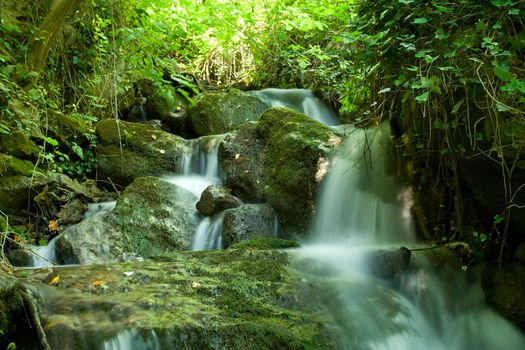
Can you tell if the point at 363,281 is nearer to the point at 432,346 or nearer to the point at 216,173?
the point at 432,346

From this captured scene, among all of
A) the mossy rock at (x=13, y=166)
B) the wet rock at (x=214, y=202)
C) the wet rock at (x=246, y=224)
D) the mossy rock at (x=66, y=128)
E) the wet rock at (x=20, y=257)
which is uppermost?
the mossy rock at (x=66, y=128)

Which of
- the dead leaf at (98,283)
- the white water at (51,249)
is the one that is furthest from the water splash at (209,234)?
the dead leaf at (98,283)

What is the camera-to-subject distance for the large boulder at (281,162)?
17.9 feet

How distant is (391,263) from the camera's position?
3908 millimetres

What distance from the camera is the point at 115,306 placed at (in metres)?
2.69

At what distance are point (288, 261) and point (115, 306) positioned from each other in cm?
157

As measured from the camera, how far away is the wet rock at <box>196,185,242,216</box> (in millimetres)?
5598

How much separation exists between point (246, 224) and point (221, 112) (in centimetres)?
358

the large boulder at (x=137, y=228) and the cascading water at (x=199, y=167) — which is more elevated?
the cascading water at (x=199, y=167)

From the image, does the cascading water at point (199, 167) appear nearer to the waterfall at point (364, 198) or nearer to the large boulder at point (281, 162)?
the large boulder at point (281, 162)

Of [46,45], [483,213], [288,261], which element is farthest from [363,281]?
[46,45]

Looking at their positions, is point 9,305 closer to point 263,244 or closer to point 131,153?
point 263,244

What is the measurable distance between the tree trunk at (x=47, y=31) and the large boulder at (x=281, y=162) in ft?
8.19

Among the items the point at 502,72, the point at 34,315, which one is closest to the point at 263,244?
the point at 34,315
